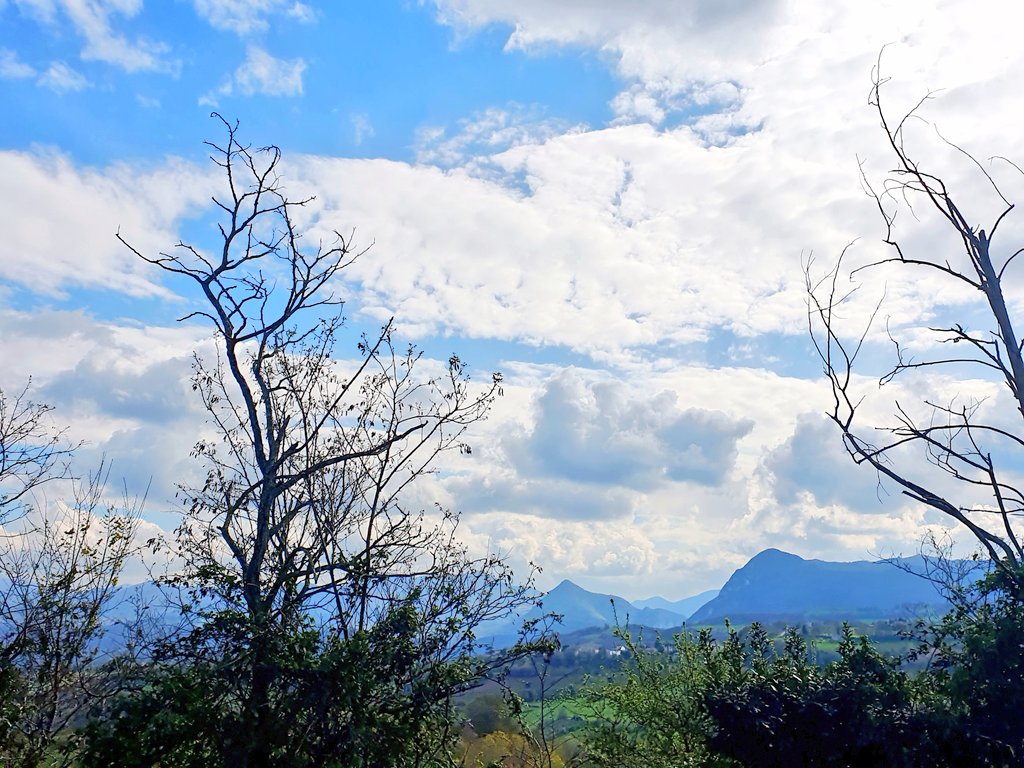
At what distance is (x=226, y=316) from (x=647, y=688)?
752 centimetres

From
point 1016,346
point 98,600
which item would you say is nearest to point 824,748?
point 1016,346

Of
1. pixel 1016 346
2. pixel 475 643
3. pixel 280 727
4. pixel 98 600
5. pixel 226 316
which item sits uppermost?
pixel 226 316

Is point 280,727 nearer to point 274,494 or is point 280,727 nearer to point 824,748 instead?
point 274,494

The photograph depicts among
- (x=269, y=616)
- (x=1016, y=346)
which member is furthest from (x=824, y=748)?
(x=269, y=616)

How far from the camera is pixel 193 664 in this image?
25.9 feet

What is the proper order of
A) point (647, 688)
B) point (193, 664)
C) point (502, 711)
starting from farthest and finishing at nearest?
point (647, 688)
point (502, 711)
point (193, 664)

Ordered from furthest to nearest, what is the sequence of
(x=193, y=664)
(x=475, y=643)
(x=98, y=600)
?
(x=98, y=600)
(x=475, y=643)
(x=193, y=664)

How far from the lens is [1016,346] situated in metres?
9.07

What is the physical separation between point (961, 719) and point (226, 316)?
28.7ft

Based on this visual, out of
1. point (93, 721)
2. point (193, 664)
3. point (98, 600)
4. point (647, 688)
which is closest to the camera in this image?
point (93, 721)

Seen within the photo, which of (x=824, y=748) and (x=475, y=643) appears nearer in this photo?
(x=824, y=748)

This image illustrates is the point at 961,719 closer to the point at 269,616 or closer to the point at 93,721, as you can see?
the point at 269,616

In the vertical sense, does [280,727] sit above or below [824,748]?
above

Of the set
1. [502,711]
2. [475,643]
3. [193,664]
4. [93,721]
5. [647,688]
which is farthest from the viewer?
[647,688]
